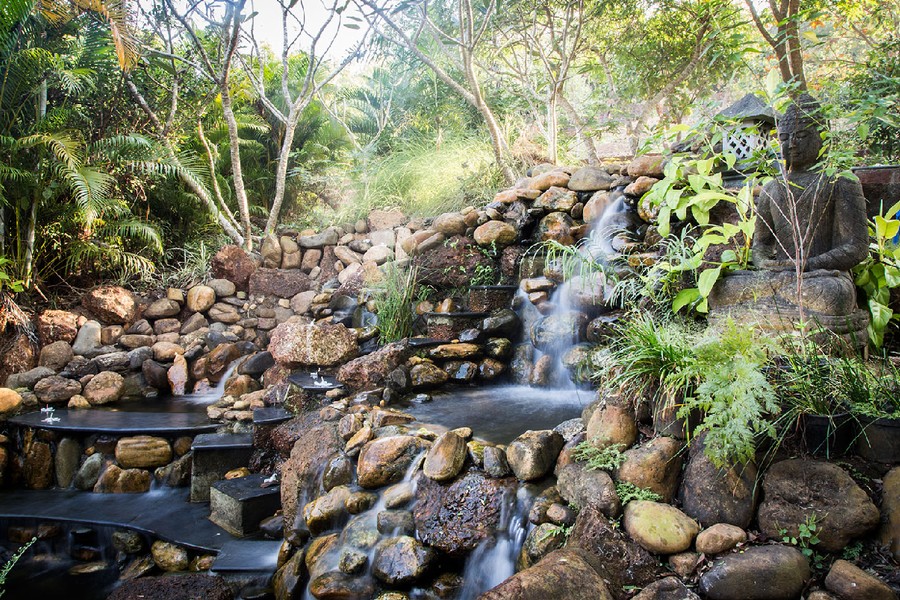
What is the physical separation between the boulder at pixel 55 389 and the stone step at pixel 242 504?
8.60 ft

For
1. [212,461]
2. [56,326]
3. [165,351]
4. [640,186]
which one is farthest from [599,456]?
[56,326]

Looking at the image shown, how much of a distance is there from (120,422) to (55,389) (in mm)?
1156

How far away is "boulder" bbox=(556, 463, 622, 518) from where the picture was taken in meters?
2.49

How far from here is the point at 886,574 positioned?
1986mm

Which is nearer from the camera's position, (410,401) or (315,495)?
(315,495)

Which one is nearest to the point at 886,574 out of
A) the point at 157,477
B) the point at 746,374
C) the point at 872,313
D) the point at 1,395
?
the point at 746,374

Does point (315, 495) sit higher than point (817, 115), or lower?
lower

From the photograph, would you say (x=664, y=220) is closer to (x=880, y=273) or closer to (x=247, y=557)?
(x=880, y=273)

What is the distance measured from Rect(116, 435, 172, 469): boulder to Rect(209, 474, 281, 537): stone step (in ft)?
2.98

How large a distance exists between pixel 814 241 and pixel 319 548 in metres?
3.41

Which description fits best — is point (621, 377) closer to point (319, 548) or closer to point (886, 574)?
point (886, 574)

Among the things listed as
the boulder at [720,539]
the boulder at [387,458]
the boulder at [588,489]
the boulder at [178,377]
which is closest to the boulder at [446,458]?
the boulder at [387,458]

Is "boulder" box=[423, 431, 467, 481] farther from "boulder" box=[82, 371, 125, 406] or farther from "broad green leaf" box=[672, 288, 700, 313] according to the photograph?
"boulder" box=[82, 371, 125, 406]

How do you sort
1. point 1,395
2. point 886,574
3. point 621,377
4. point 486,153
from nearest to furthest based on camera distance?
point 886,574 < point 621,377 < point 1,395 < point 486,153
